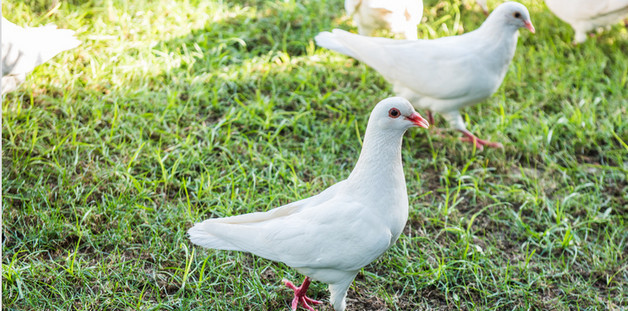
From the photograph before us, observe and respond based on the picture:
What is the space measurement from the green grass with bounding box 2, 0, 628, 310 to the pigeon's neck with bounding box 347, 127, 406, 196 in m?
0.76

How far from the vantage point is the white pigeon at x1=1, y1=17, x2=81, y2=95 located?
11.8ft

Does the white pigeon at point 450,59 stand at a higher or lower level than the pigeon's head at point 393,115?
lower

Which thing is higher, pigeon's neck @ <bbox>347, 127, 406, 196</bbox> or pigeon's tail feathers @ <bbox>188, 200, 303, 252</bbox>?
pigeon's neck @ <bbox>347, 127, 406, 196</bbox>

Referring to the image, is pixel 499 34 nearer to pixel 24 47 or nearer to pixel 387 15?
pixel 387 15

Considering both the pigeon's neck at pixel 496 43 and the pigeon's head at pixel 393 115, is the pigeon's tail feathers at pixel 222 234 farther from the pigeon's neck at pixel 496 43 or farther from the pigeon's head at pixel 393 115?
the pigeon's neck at pixel 496 43

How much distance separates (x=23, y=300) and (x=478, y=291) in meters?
2.34

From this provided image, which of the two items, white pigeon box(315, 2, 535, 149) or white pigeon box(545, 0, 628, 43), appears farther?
white pigeon box(545, 0, 628, 43)

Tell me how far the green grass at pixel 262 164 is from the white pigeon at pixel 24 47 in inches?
14.7

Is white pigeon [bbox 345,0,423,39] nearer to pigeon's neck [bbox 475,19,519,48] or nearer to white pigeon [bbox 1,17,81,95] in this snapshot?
pigeon's neck [bbox 475,19,519,48]

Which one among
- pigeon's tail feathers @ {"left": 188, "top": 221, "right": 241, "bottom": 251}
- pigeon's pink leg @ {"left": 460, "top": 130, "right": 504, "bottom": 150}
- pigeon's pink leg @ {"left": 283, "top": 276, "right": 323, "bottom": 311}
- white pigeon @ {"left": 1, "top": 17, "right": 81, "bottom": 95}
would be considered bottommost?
pigeon's pink leg @ {"left": 283, "top": 276, "right": 323, "bottom": 311}

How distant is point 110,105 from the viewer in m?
4.27

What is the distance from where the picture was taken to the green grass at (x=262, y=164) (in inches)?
126

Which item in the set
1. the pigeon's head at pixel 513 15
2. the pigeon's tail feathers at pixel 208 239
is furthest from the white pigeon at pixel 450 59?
the pigeon's tail feathers at pixel 208 239

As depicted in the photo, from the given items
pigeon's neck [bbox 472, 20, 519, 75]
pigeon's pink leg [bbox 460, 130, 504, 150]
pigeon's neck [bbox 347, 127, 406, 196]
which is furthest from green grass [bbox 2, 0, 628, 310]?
pigeon's neck [bbox 347, 127, 406, 196]
